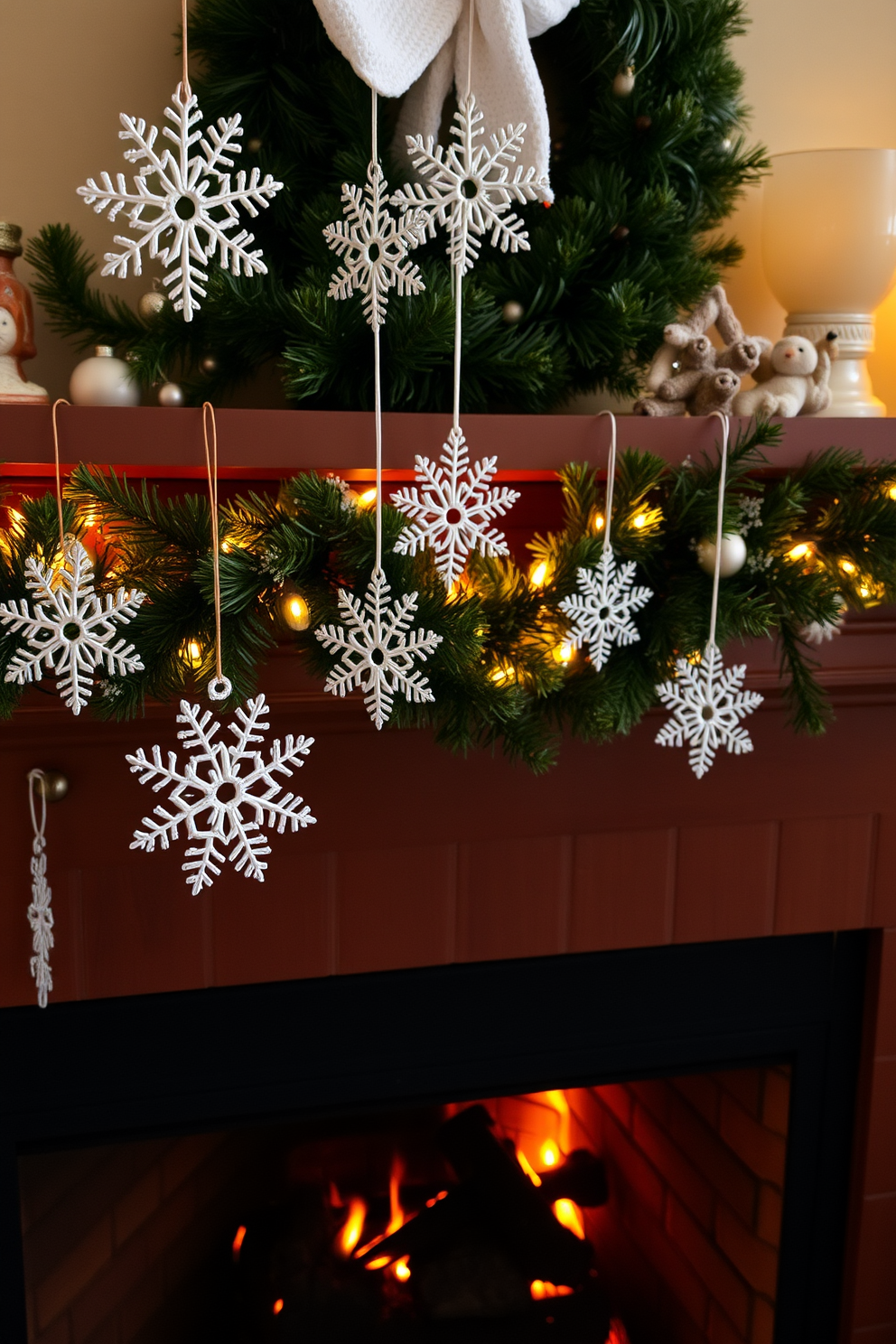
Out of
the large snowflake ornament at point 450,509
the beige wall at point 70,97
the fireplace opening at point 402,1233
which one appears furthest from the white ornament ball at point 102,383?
the fireplace opening at point 402,1233

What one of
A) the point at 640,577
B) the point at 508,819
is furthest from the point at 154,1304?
the point at 640,577

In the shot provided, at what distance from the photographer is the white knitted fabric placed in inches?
28.9

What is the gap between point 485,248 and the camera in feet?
2.95

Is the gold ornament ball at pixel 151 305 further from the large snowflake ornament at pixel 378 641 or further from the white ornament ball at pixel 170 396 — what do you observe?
the large snowflake ornament at pixel 378 641

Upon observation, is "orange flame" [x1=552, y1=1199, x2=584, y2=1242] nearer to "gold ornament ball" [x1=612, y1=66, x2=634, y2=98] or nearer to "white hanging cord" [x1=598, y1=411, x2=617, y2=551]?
"white hanging cord" [x1=598, y1=411, x2=617, y2=551]

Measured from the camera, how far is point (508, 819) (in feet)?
3.28

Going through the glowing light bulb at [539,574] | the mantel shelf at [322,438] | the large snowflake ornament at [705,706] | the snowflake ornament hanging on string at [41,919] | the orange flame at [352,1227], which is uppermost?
the mantel shelf at [322,438]

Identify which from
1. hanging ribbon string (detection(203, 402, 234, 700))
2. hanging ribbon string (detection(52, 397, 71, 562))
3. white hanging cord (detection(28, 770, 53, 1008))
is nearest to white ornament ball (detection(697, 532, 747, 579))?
hanging ribbon string (detection(203, 402, 234, 700))

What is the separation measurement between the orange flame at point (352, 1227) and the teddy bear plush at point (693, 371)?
3.01 feet

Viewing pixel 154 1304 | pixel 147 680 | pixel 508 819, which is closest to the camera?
pixel 147 680

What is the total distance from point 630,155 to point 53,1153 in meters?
1.07

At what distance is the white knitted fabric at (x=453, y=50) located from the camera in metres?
0.73

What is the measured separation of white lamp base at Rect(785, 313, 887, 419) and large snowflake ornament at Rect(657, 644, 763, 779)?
0.32 m

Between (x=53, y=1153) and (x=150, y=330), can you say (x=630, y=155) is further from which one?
(x=53, y=1153)
